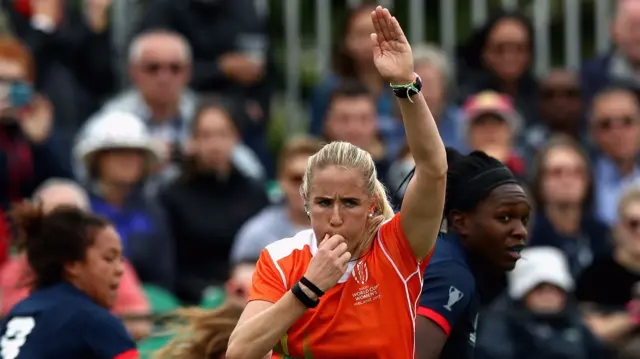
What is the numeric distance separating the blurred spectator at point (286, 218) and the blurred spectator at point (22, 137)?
1.55 m

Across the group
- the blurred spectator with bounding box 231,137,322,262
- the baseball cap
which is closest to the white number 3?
the blurred spectator with bounding box 231,137,322,262

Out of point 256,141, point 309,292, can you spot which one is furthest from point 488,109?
point 309,292

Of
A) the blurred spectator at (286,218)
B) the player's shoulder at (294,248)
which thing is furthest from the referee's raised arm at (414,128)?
the blurred spectator at (286,218)

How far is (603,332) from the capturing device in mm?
8984

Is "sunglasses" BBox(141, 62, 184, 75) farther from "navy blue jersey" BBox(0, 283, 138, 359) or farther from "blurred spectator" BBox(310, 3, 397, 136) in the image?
"navy blue jersey" BBox(0, 283, 138, 359)

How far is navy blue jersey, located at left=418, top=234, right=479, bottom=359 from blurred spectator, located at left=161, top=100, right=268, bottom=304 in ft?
13.1

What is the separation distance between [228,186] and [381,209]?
15.7 feet

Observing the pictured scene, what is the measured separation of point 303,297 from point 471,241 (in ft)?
3.83

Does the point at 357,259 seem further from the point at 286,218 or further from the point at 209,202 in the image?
the point at 209,202

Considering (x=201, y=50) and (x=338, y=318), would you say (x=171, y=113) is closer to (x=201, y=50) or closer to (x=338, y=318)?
(x=201, y=50)

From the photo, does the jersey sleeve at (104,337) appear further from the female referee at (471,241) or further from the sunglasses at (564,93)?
the sunglasses at (564,93)

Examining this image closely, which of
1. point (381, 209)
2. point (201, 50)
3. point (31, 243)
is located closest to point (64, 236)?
point (31, 243)

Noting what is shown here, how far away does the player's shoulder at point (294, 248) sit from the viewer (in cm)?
532

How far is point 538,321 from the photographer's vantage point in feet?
28.7
